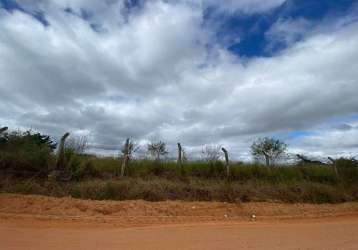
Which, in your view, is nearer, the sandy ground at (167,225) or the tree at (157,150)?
the sandy ground at (167,225)

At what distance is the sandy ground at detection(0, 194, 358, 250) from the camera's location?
824 centimetres

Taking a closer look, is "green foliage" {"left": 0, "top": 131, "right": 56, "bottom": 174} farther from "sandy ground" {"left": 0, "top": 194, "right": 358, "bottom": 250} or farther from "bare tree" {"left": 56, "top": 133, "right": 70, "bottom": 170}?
"sandy ground" {"left": 0, "top": 194, "right": 358, "bottom": 250}

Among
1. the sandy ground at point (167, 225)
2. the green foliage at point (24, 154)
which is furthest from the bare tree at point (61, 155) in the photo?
the sandy ground at point (167, 225)

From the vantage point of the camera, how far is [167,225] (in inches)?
439

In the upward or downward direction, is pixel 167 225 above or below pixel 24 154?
below

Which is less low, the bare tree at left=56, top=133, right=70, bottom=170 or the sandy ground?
the bare tree at left=56, top=133, right=70, bottom=170

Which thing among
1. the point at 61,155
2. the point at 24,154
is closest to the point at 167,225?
the point at 61,155

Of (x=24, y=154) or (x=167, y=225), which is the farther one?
(x=24, y=154)

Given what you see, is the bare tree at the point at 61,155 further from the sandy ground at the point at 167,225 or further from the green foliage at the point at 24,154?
the sandy ground at the point at 167,225

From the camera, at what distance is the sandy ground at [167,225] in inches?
324

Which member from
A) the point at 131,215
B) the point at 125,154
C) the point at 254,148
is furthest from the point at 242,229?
the point at 254,148

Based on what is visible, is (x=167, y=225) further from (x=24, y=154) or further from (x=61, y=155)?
(x=24, y=154)

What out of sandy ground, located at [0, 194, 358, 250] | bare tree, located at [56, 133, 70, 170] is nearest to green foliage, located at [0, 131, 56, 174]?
bare tree, located at [56, 133, 70, 170]

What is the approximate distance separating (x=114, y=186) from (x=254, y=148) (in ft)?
51.7
